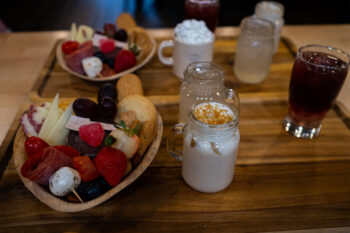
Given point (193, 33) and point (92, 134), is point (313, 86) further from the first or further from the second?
point (92, 134)

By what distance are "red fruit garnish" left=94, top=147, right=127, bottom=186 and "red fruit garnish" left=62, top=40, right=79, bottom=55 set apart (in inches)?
28.6

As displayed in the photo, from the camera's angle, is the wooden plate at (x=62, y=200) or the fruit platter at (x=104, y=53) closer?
the wooden plate at (x=62, y=200)

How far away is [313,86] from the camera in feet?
3.03

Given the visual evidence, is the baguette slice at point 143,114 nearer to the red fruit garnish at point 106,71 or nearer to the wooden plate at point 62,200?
the wooden plate at point 62,200

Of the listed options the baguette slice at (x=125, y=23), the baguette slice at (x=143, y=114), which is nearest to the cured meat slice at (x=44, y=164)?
the baguette slice at (x=143, y=114)

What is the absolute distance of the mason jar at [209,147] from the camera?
0.72 metres

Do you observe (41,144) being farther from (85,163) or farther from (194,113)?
(194,113)

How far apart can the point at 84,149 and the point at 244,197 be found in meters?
0.45

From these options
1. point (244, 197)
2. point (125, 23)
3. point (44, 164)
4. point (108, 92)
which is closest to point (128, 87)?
point (108, 92)

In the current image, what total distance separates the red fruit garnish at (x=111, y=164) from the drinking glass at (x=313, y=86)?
2.02 feet

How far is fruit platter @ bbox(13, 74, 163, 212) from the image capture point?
0.71m

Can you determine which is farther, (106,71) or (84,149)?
(106,71)

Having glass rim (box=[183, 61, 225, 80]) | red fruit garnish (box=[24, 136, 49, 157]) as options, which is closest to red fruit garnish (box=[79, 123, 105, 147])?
red fruit garnish (box=[24, 136, 49, 157])

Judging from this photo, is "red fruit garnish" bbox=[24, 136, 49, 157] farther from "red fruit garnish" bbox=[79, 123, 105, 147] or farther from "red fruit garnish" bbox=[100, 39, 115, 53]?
"red fruit garnish" bbox=[100, 39, 115, 53]
